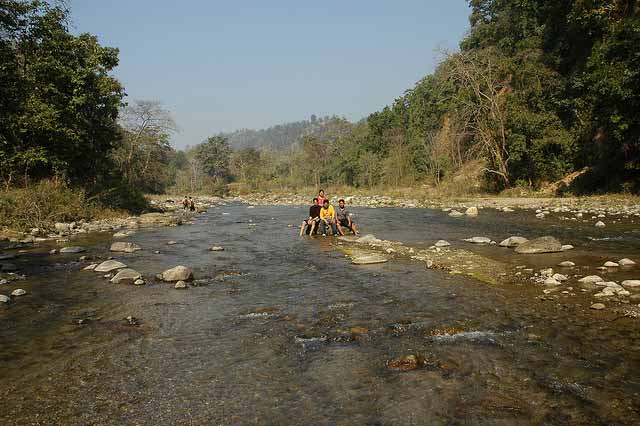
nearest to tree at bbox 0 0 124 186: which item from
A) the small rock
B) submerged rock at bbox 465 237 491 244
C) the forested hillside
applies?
submerged rock at bbox 465 237 491 244

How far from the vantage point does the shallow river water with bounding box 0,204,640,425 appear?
4.19 m

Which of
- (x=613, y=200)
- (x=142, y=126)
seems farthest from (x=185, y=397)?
(x=142, y=126)

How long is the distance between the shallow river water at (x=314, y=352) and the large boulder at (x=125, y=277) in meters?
0.25

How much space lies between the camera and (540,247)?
1159cm

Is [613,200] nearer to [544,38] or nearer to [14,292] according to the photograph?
[544,38]

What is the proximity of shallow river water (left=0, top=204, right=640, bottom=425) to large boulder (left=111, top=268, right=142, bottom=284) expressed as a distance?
246 millimetres

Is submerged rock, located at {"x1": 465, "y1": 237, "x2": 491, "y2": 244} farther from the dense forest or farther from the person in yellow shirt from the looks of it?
the dense forest

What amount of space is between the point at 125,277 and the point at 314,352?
6020 millimetres

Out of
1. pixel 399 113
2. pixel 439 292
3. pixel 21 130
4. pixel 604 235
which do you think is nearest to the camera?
pixel 439 292

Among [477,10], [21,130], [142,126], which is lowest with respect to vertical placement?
[21,130]

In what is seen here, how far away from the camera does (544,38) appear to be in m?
34.6

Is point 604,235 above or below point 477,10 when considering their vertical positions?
below

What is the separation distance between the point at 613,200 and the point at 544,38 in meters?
17.6

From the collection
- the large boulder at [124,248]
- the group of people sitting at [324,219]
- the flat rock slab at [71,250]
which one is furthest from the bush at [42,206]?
the group of people sitting at [324,219]
